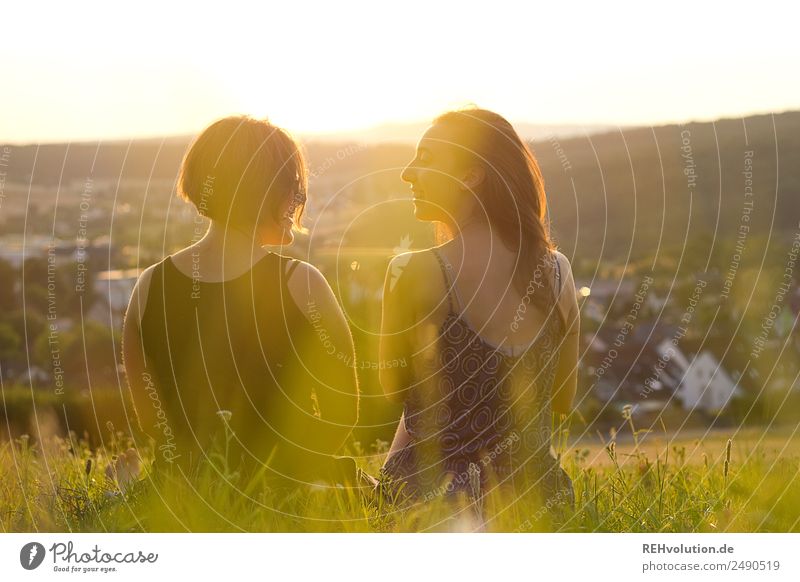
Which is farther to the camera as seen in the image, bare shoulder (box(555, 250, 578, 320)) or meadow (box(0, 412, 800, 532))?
bare shoulder (box(555, 250, 578, 320))

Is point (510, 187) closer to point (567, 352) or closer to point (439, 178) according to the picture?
point (439, 178)

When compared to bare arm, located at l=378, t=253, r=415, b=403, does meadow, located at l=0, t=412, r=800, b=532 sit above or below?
below

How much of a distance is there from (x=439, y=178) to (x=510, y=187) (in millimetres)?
311

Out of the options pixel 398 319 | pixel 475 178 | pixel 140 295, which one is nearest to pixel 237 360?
pixel 140 295

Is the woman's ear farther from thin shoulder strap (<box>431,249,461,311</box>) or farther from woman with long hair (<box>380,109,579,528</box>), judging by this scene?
thin shoulder strap (<box>431,249,461,311</box>)

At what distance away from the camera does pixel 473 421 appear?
13.6ft

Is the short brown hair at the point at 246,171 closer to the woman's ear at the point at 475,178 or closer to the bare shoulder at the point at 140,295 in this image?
the bare shoulder at the point at 140,295

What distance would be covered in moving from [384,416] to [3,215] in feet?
7.33

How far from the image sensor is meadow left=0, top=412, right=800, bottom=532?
4.15 m

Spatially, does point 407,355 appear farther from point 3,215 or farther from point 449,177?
point 3,215

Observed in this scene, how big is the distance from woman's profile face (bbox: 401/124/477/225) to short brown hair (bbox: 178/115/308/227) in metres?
0.52

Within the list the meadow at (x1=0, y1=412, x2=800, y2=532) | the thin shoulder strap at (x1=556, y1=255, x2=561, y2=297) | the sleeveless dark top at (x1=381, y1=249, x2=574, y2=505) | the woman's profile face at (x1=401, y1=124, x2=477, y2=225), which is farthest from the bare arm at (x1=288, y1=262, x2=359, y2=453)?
the thin shoulder strap at (x1=556, y1=255, x2=561, y2=297)
